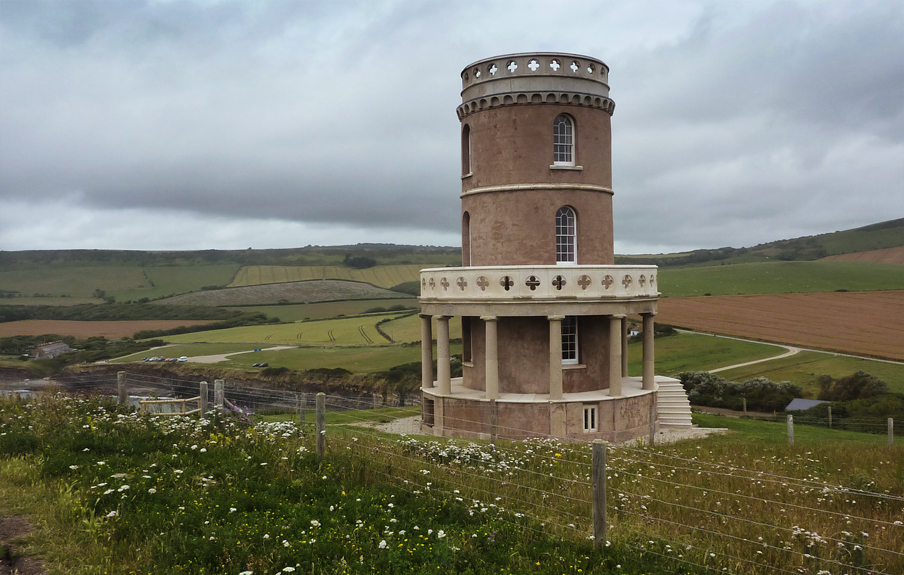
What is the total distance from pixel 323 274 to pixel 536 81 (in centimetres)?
12967

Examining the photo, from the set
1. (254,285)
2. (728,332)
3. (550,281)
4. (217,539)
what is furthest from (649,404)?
(254,285)

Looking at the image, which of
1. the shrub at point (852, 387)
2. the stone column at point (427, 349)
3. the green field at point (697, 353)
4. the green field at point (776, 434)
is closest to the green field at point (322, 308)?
the green field at point (697, 353)

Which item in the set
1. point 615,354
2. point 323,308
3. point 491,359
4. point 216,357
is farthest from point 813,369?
point 323,308

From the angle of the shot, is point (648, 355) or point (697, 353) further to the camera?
point (697, 353)

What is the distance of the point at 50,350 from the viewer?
7875cm

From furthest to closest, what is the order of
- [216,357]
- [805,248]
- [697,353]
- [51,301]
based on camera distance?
[805,248]
[51,301]
[216,357]
[697,353]

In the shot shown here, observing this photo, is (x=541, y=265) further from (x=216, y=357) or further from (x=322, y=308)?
(x=322, y=308)

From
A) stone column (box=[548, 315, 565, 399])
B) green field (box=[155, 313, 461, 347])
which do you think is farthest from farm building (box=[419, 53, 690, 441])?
green field (box=[155, 313, 461, 347])

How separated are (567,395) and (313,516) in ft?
50.7

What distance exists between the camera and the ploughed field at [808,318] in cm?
4594

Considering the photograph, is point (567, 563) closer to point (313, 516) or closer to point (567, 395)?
point (313, 516)

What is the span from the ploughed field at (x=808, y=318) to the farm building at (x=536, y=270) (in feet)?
86.9

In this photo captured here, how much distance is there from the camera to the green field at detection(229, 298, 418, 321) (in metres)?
105

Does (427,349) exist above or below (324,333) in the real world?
above
